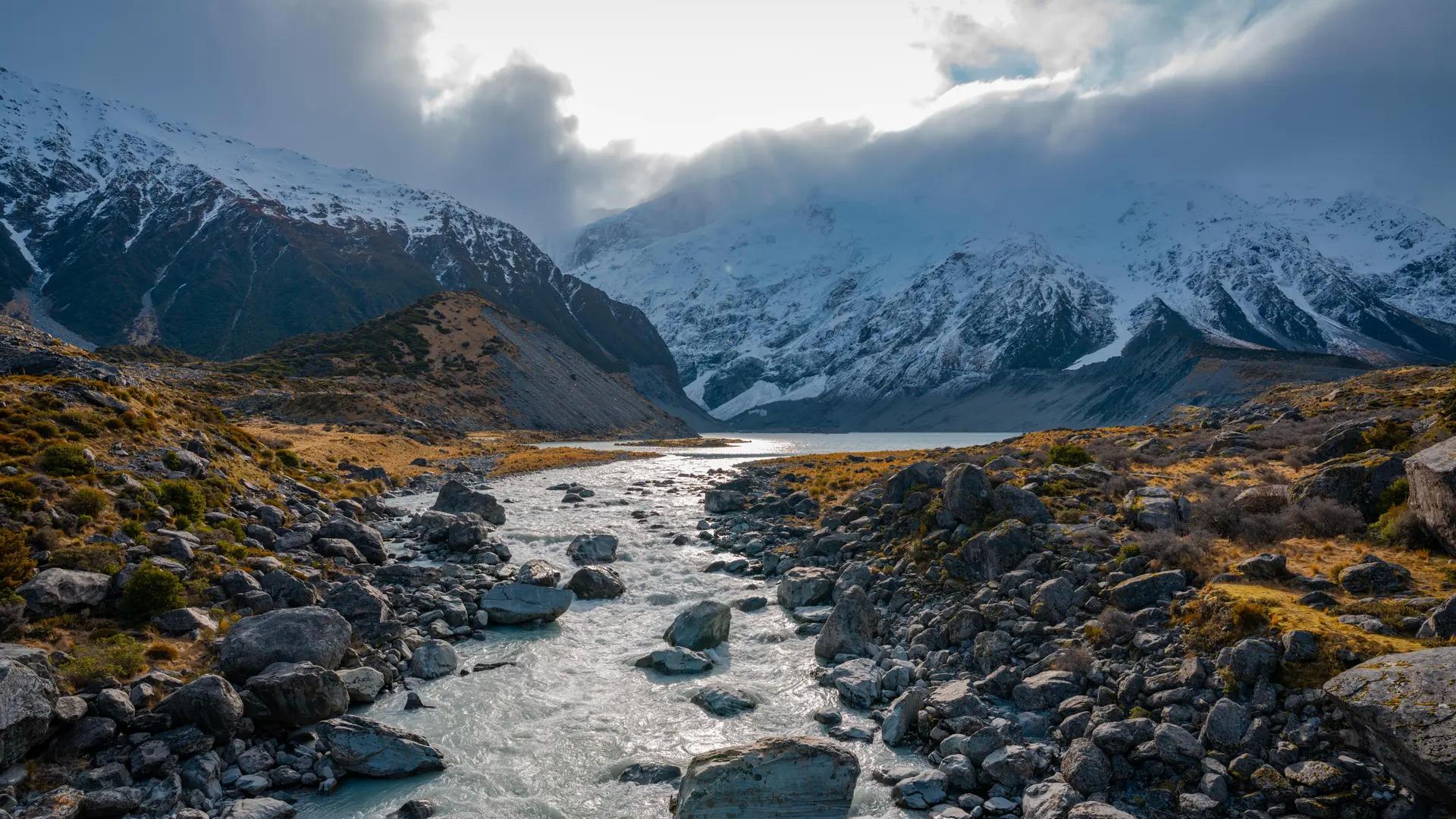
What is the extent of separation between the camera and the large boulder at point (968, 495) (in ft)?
83.9

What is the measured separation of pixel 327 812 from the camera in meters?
13.1

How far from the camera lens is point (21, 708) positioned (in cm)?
1212

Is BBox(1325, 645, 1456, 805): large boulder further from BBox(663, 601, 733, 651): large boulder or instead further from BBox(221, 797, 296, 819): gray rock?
BBox(221, 797, 296, 819): gray rock

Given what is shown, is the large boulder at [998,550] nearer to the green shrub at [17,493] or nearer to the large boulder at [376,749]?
the large boulder at [376,749]

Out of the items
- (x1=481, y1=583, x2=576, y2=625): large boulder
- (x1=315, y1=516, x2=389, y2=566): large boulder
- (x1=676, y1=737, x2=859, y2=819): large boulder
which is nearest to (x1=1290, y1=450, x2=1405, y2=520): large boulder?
(x1=676, y1=737, x2=859, y2=819): large boulder

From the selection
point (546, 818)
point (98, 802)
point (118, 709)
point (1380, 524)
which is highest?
point (1380, 524)

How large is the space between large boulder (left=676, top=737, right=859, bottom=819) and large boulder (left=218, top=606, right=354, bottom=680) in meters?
9.83

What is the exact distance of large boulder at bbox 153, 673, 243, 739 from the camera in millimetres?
13953

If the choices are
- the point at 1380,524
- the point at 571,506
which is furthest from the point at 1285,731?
the point at 571,506

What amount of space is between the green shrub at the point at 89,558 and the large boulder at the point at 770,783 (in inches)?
622

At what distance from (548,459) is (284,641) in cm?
7079

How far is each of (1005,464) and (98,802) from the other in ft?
105

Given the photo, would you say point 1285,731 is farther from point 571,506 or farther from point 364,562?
point 571,506

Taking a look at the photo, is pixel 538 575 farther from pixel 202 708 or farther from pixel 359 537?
pixel 202 708
